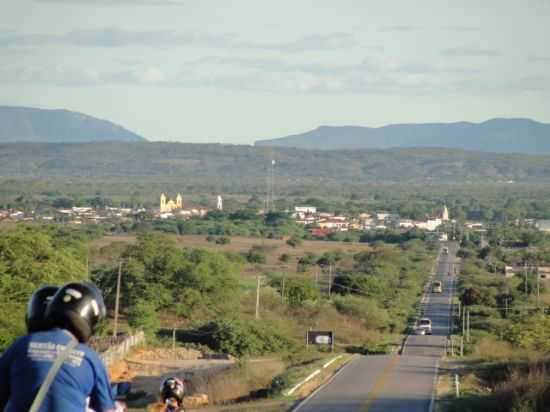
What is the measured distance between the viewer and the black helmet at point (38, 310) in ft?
19.6

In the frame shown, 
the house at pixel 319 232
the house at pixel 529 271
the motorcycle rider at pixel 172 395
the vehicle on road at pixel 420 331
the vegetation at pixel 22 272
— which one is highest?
the motorcycle rider at pixel 172 395

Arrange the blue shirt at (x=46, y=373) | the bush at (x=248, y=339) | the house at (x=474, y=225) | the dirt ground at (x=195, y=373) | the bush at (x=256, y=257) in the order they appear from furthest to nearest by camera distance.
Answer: the house at (x=474, y=225) → the bush at (x=256, y=257) → the bush at (x=248, y=339) → the dirt ground at (x=195, y=373) → the blue shirt at (x=46, y=373)

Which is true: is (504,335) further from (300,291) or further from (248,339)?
(300,291)

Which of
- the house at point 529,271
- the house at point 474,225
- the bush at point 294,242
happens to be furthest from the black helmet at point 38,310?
the house at point 474,225

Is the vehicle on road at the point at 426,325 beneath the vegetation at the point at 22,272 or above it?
beneath

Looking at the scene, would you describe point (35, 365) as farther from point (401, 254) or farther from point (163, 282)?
point (401, 254)

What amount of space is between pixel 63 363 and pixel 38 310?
0.46m

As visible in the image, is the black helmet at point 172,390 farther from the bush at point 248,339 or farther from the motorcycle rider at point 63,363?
the bush at point 248,339

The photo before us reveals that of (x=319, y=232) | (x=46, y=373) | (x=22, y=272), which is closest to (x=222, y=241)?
(x=319, y=232)

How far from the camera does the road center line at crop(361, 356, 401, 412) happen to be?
2653 centimetres

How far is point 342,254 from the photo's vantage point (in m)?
→ 109

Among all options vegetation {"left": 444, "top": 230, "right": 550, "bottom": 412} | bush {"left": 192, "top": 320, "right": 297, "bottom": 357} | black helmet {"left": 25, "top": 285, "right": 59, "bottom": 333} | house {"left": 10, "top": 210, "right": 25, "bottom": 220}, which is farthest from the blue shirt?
house {"left": 10, "top": 210, "right": 25, "bottom": 220}

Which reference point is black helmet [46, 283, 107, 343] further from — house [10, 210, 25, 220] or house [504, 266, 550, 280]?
house [10, 210, 25, 220]

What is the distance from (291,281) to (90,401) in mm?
64095
